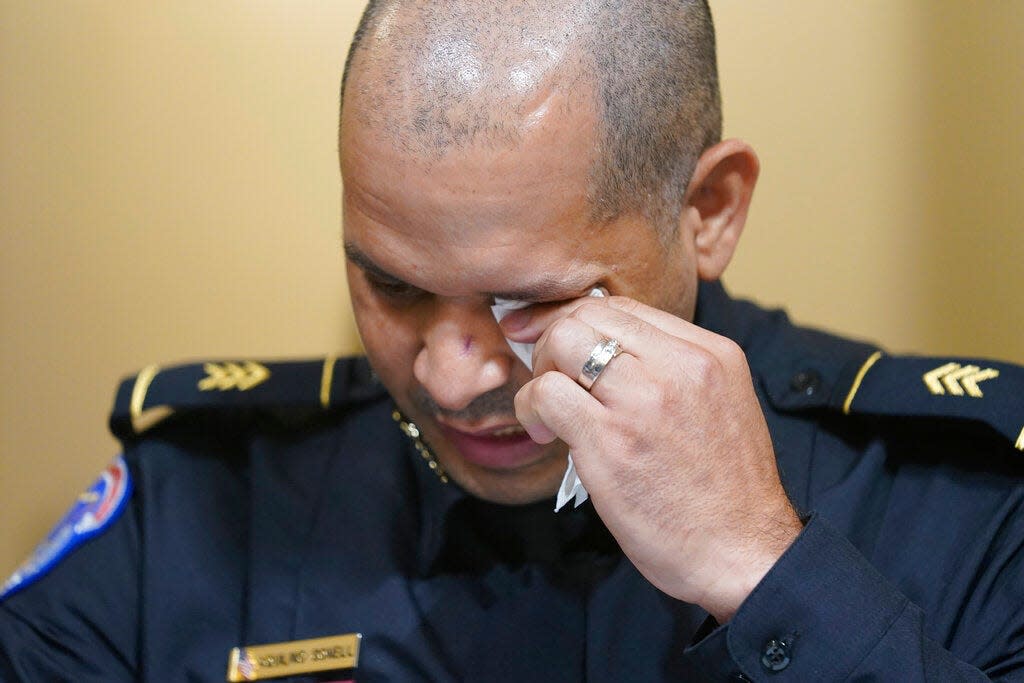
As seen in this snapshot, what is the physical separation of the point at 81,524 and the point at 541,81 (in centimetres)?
84

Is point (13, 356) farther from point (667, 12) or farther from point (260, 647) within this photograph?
point (667, 12)

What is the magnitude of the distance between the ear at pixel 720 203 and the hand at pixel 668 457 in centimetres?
25

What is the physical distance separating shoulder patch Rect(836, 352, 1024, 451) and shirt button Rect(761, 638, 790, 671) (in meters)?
0.38

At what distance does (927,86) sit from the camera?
178 cm

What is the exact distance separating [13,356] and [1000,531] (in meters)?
1.37

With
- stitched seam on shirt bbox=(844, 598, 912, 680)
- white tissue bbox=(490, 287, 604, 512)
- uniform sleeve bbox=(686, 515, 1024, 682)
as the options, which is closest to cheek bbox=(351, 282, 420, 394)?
white tissue bbox=(490, 287, 604, 512)

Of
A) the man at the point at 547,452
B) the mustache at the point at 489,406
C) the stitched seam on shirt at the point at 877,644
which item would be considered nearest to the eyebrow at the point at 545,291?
the man at the point at 547,452

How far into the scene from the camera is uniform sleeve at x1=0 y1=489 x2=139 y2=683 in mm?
1432

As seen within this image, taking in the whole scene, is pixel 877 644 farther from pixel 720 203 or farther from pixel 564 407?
pixel 720 203

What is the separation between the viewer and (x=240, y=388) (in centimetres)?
161

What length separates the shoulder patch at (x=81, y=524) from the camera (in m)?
1.52

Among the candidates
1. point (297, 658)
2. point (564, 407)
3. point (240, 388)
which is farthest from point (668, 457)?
point (240, 388)

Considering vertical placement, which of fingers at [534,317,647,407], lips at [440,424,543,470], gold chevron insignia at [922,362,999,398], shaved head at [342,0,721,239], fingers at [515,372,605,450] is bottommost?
lips at [440,424,543,470]

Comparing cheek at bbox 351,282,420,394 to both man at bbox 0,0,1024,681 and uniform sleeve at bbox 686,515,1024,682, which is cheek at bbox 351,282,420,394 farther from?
uniform sleeve at bbox 686,515,1024,682
